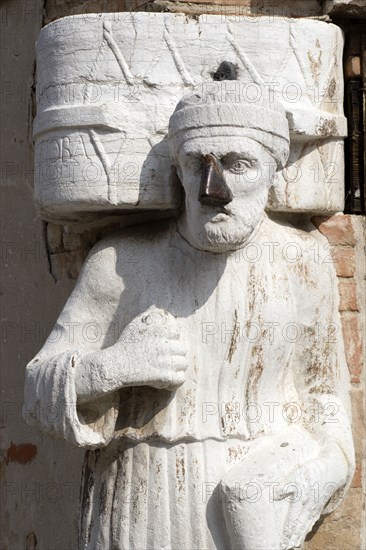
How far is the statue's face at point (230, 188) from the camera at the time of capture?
4.95 metres

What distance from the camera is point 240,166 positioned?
498 cm

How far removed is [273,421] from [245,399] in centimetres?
11

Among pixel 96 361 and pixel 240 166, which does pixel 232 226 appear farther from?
pixel 96 361

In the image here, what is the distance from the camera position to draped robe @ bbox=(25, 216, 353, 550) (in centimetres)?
507

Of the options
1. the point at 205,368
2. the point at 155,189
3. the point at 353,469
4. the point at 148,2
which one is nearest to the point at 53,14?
the point at 148,2

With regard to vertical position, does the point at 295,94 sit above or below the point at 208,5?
below

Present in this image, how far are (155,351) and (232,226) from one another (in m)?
0.41

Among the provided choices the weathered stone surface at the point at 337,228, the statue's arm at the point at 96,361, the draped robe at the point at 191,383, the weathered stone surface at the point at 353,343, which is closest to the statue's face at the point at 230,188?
the draped robe at the point at 191,383

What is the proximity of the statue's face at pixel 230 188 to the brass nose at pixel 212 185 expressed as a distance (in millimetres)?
28

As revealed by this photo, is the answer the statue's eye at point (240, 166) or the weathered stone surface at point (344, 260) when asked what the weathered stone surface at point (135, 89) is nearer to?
the statue's eye at point (240, 166)

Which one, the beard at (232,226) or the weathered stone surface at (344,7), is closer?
the beard at (232,226)

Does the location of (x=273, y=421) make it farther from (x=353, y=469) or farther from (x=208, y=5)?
(x=208, y=5)

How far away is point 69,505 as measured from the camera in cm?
595

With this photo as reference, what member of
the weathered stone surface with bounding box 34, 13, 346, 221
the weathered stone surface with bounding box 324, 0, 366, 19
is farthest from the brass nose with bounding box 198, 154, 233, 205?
the weathered stone surface with bounding box 324, 0, 366, 19
